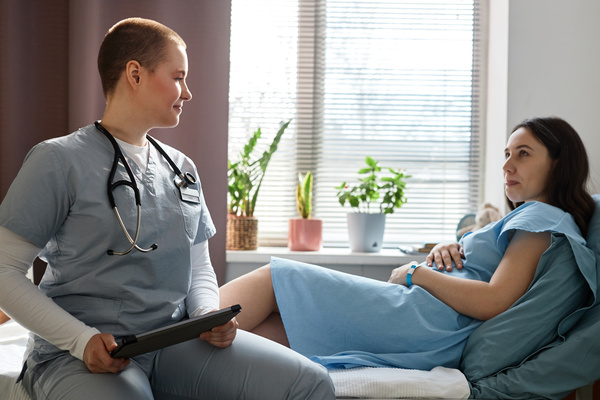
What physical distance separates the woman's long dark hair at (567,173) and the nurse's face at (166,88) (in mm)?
1141

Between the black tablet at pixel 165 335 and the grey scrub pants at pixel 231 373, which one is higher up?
the black tablet at pixel 165 335

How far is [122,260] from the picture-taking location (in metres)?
1.18

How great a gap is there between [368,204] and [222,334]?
1595 mm

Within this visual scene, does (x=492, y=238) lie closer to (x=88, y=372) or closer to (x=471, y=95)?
(x=88, y=372)

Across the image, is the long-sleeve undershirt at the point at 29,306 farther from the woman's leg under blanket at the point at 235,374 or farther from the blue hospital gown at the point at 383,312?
the blue hospital gown at the point at 383,312

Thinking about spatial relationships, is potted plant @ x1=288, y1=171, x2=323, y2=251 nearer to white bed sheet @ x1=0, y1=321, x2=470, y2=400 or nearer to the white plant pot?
the white plant pot

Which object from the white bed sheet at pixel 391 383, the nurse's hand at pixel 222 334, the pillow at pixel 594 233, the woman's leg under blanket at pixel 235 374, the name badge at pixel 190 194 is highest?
the name badge at pixel 190 194

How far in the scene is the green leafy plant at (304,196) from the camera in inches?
106

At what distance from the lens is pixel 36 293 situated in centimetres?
109

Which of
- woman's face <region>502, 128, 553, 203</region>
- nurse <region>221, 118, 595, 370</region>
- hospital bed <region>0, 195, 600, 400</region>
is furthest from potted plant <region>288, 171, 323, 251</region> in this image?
hospital bed <region>0, 195, 600, 400</region>

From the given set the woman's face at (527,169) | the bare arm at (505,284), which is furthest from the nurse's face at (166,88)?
the woman's face at (527,169)

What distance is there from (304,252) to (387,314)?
3.46 ft

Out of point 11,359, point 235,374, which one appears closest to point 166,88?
point 235,374

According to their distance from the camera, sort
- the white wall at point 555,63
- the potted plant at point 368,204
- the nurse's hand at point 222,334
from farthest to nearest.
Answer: the potted plant at point 368,204 < the white wall at point 555,63 < the nurse's hand at point 222,334
